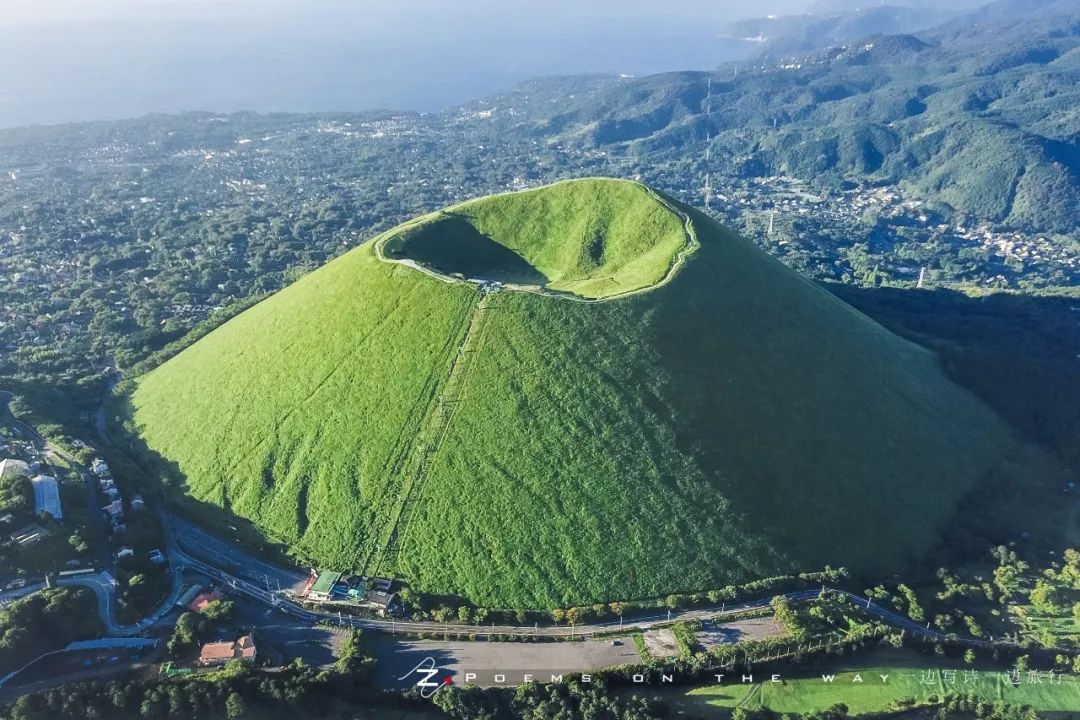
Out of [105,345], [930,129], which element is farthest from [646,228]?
[930,129]

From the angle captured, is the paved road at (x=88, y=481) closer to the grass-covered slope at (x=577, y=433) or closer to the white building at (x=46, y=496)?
the white building at (x=46, y=496)

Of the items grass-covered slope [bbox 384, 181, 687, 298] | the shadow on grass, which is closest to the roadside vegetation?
grass-covered slope [bbox 384, 181, 687, 298]

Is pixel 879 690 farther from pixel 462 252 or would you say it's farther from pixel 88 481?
pixel 88 481

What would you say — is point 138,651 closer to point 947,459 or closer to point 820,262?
point 947,459

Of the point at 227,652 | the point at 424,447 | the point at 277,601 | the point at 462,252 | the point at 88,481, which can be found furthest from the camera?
the point at 462,252

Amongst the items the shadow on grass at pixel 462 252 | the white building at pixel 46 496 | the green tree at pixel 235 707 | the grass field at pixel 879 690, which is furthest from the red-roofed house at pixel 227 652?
the shadow on grass at pixel 462 252
